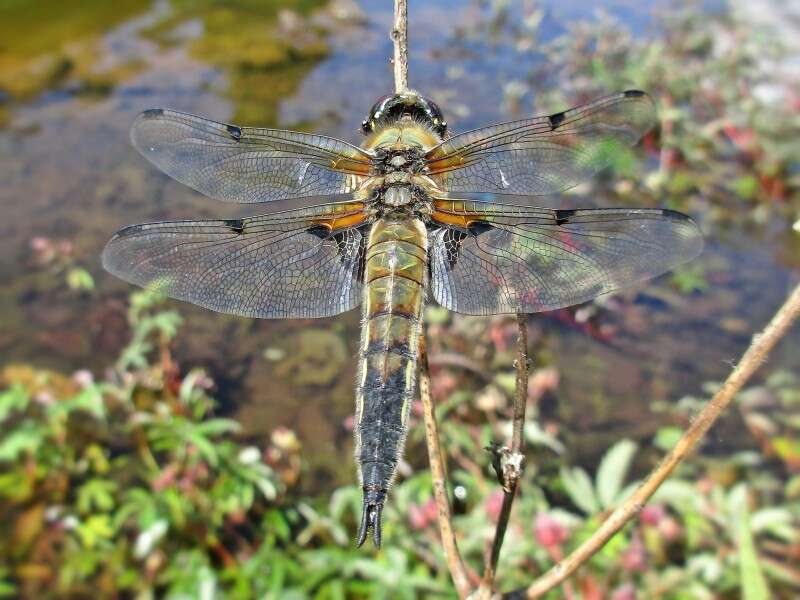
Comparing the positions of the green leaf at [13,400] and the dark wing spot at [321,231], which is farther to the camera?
the green leaf at [13,400]

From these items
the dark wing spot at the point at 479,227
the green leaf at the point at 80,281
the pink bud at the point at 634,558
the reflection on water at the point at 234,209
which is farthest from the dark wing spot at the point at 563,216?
the green leaf at the point at 80,281

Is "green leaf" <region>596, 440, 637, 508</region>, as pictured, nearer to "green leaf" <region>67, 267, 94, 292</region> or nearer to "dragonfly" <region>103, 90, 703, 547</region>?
"dragonfly" <region>103, 90, 703, 547</region>

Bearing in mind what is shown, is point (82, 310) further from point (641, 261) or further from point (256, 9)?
point (256, 9)

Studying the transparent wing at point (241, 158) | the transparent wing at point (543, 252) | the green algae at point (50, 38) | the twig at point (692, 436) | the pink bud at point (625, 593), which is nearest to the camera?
the twig at point (692, 436)

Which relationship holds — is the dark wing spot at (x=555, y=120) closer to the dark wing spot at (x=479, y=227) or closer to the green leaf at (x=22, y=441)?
the dark wing spot at (x=479, y=227)

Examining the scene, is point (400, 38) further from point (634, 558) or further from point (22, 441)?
point (22, 441)

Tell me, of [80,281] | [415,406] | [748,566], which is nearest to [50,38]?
[80,281]
